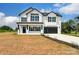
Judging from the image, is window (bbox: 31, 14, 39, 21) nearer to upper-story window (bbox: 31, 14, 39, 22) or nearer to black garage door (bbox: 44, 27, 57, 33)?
upper-story window (bbox: 31, 14, 39, 22)

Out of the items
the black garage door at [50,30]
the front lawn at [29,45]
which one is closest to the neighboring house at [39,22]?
the black garage door at [50,30]

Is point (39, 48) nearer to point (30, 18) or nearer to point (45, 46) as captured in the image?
point (45, 46)

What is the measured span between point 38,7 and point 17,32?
60.4 inches

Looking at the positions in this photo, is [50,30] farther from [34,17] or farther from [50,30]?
[34,17]

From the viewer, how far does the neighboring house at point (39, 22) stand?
1130cm

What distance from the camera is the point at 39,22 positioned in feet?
Answer: 42.0

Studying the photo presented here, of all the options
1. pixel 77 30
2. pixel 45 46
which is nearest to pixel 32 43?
pixel 45 46

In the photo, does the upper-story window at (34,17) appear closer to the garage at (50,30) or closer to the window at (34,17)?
the window at (34,17)

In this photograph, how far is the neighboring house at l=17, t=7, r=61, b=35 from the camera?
11.3 meters

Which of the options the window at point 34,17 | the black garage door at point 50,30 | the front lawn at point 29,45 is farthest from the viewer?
the window at point 34,17

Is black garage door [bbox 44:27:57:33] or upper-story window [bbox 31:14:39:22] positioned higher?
upper-story window [bbox 31:14:39:22]

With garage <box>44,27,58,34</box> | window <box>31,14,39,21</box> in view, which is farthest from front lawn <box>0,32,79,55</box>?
window <box>31,14,39,21</box>

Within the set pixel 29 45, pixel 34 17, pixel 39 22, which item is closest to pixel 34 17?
pixel 34 17

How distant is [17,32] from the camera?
429 inches
